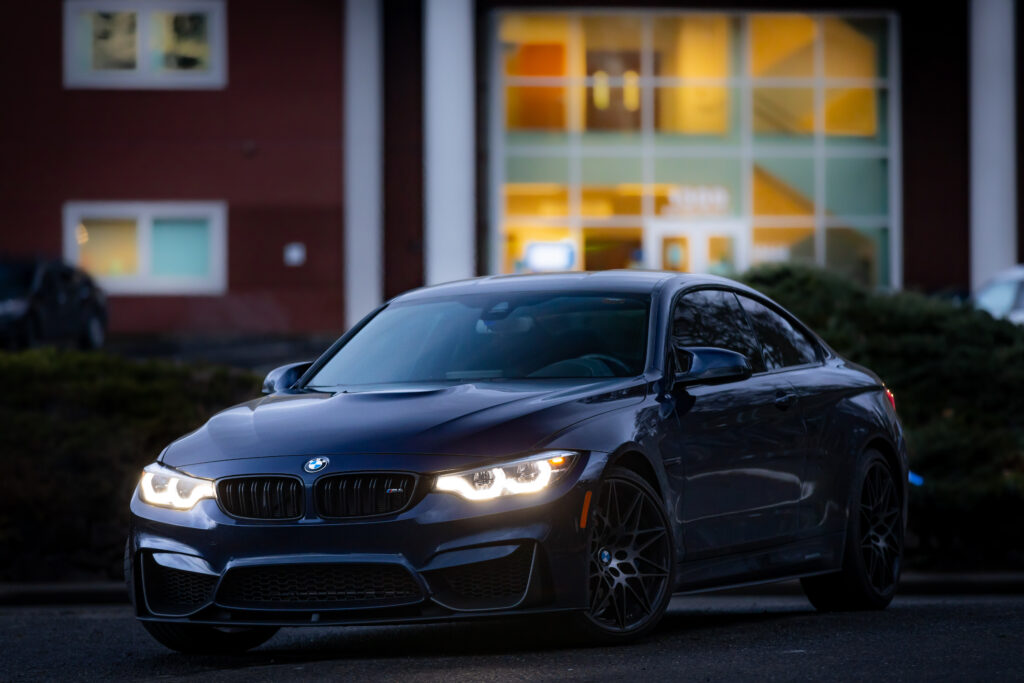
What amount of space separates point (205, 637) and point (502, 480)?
1.56 metres

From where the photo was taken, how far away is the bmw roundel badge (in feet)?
22.1

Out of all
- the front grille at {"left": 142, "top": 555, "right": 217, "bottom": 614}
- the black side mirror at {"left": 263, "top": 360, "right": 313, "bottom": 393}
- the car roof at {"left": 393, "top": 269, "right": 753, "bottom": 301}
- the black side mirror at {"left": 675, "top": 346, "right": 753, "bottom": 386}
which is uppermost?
the car roof at {"left": 393, "top": 269, "right": 753, "bottom": 301}

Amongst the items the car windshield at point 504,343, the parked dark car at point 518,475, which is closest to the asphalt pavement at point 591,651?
the parked dark car at point 518,475

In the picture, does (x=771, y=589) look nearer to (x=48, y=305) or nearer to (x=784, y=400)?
(x=784, y=400)

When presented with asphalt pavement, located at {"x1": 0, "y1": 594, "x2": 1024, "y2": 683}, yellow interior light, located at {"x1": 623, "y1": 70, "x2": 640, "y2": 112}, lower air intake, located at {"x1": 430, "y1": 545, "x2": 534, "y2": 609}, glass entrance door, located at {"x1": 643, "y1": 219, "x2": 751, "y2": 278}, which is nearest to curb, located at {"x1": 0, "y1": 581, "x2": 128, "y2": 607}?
asphalt pavement, located at {"x1": 0, "y1": 594, "x2": 1024, "y2": 683}

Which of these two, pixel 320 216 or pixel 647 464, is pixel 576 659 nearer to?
pixel 647 464

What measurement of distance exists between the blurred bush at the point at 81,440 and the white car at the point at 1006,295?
10.1m

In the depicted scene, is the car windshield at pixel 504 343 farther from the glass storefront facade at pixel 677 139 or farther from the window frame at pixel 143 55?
the window frame at pixel 143 55

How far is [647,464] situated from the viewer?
724 centimetres

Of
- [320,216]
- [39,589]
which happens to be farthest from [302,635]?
[320,216]

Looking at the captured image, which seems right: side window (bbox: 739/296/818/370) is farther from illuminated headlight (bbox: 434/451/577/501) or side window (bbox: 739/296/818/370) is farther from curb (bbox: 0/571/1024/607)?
curb (bbox: 0/571/1024/607)

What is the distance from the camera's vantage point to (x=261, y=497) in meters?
6.81

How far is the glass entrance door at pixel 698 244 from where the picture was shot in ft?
115

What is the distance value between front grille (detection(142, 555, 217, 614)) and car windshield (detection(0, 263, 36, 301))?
18.8 metres
